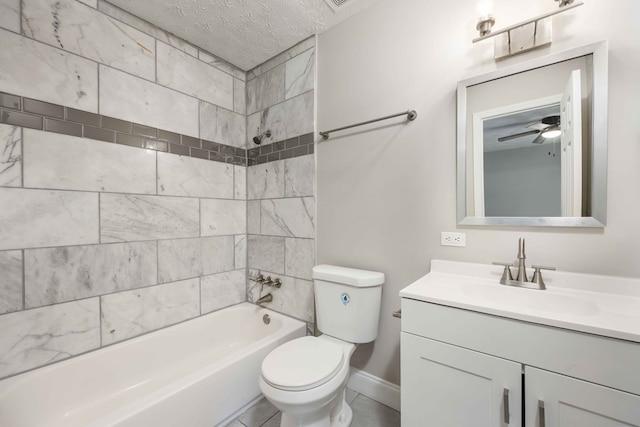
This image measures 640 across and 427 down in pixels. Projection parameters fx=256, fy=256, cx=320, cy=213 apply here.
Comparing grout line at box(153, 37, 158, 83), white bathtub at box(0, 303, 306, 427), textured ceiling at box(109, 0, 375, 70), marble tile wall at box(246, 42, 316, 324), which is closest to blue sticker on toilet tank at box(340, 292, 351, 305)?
marble tile wall at box(246, 42, 316, 324)

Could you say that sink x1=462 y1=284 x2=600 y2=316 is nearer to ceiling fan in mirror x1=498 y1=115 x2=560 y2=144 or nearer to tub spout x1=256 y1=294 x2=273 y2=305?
ceiling fan in mirror x1=498 y1=115 x2=560 y2=144

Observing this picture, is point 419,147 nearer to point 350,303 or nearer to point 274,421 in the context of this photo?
point 350,303

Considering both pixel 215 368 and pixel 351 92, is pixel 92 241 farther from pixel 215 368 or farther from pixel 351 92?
pixel 351 92

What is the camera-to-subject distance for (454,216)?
4.53ft

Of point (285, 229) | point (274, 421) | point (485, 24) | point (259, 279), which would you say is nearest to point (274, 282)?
point (259, 279)

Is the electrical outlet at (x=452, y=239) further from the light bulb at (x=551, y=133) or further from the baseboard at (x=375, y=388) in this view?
the baseboard at (x=375, y=388)

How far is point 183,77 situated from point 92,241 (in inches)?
51.3

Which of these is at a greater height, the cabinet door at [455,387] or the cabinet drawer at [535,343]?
the cabinet drawer at [535,343]

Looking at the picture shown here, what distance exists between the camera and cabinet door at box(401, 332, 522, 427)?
2.86 ft

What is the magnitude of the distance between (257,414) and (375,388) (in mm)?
743

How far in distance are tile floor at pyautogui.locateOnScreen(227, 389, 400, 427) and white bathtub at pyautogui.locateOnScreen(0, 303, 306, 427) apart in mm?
74

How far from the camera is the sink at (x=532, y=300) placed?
965 millimetres

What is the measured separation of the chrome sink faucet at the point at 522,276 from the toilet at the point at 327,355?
0.62 meters

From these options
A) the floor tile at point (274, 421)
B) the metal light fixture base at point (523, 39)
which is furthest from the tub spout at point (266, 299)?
the metal light fixture base at point (523, 39)
